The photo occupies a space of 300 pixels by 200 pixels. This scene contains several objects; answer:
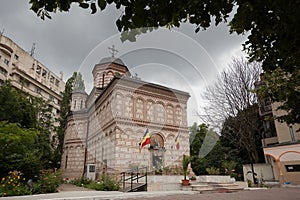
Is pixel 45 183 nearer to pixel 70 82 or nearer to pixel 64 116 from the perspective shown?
pixel 64 116

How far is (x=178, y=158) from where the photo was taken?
20.4m

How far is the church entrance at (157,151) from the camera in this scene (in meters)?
18.7

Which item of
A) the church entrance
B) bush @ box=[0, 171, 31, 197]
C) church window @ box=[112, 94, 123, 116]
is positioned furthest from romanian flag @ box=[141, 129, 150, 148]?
bush @ box=[0, 171, 31, 197]

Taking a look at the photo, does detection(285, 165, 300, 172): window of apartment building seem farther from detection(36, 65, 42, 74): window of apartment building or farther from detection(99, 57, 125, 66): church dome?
detection(36, 65, 42, 74): window of apartment building

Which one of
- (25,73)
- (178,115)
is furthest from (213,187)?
(25,73)

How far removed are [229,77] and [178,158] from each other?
9.88 meters

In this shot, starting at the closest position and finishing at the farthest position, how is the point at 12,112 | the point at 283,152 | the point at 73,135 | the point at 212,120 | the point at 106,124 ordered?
the point at 12,112 < the point at 283,152 < the point at 106,124 < the point at 212,120 < the point at 73,135

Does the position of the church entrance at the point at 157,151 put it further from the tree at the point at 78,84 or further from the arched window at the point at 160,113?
the tree at the point at 78,84

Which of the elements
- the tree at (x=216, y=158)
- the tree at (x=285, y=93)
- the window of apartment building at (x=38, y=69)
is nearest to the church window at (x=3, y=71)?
the window of apartment building at (x=38, y=69)

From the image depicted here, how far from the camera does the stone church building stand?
58.0 ft

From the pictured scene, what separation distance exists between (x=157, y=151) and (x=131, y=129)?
10.7 ft

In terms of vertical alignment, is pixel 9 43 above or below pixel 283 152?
above

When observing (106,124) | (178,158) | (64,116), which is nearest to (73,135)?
(64,116)

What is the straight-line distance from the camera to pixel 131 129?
1834cm
